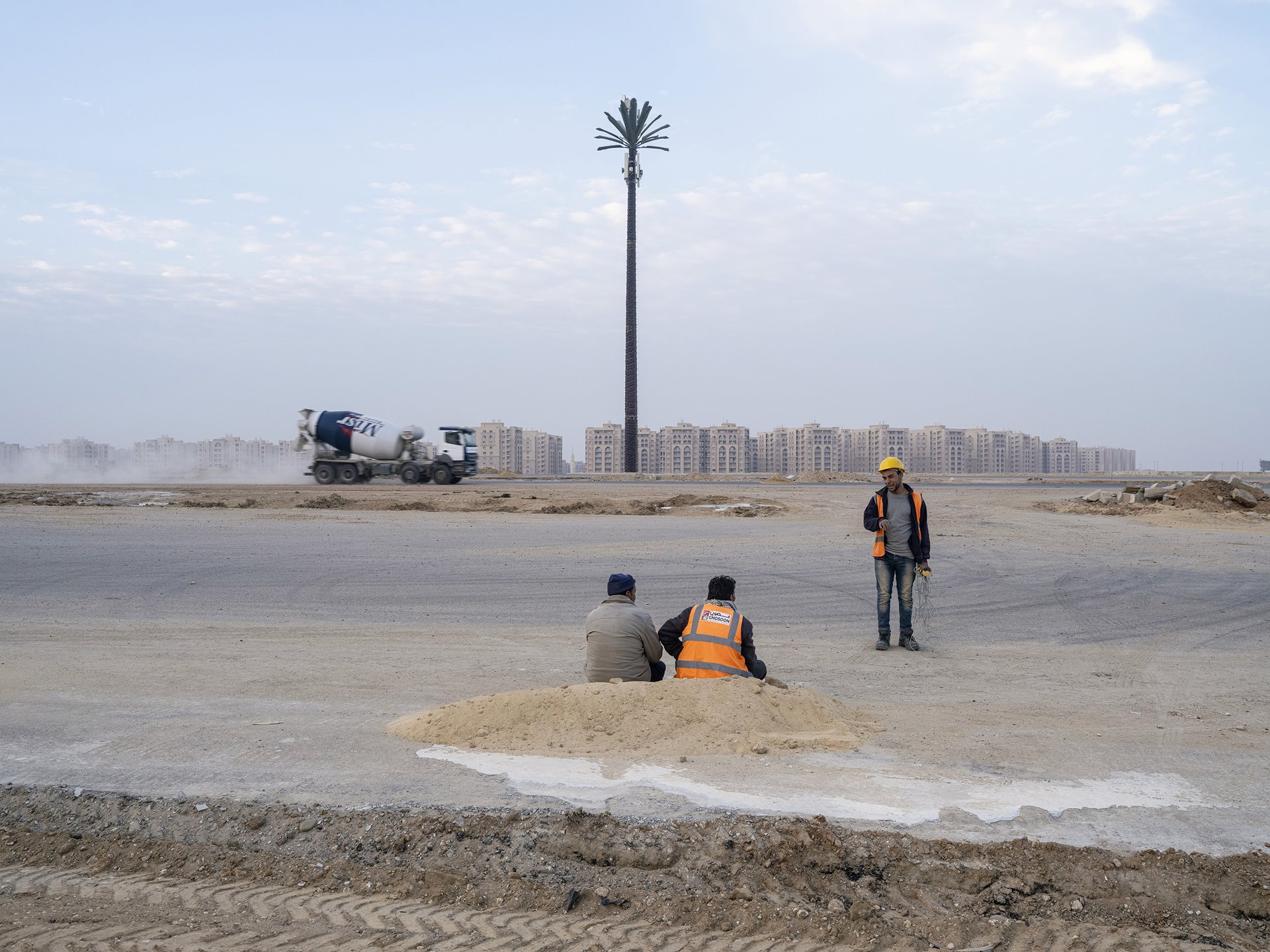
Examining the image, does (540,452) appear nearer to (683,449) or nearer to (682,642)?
(683,449)

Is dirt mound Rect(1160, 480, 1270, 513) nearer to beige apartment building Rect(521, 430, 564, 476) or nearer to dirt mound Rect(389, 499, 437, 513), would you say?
dirt mound Rect(389, 499, 437, 513)

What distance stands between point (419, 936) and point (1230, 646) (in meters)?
9.98

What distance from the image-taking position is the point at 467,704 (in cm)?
665

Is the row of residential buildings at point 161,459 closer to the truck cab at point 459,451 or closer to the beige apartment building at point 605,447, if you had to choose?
the truck cab at point 459,451

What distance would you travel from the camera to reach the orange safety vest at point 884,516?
32.9 feet

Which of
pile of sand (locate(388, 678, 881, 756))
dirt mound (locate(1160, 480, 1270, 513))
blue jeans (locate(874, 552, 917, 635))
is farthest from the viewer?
dirt mound (locate(1160, 480, 1270, 513))

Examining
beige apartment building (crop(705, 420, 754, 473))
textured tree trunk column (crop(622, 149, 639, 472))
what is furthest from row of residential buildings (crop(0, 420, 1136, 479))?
textured tree trunk column (crop(622, 149, 639, 472))

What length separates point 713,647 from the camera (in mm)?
6957

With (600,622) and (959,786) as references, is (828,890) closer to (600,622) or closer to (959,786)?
(959,786)

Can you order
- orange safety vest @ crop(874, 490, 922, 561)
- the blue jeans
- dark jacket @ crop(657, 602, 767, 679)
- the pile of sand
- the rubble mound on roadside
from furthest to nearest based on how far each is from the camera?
1. the rubble mound on roadside
2. the blue jeans
3. orange safety vest @ crop(874, 490, 922, 561)
4. dark jacket @ crop(657, 602, 767, 679)
5. the pile of sand

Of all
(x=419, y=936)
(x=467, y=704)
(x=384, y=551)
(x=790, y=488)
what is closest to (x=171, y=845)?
(x=419, y=936)

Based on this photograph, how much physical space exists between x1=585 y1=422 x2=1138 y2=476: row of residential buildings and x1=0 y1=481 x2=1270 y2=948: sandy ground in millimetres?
89260

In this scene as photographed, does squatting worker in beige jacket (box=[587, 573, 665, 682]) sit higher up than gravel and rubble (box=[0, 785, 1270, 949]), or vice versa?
squatting worker in beige jacket (box=[587, 573, 665, 682])

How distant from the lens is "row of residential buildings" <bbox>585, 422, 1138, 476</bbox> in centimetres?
11081
